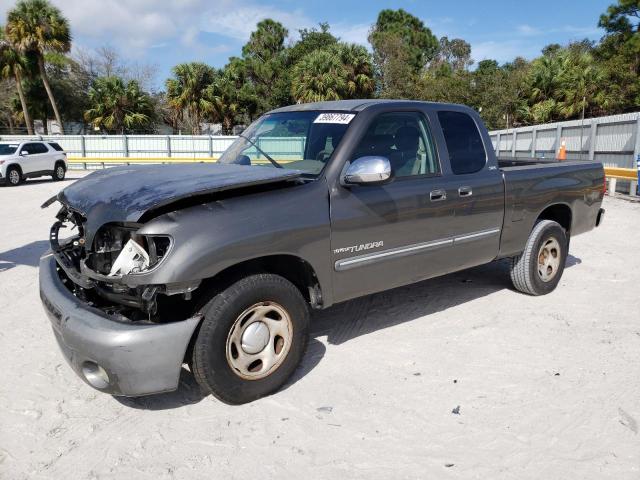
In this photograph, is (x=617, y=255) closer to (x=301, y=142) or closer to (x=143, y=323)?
(x=301, y=142)

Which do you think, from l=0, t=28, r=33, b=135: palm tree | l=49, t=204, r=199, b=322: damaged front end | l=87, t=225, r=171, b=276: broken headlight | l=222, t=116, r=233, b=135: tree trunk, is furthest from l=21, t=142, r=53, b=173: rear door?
l=87, t=225, r=171, b=276: broken headlight

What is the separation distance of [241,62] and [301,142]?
149 ft

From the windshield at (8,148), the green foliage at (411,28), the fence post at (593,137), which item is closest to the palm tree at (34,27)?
the windshield at (8,148)

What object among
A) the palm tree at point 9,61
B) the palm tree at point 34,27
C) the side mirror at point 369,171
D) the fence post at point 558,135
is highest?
the palm tree at point 34,27

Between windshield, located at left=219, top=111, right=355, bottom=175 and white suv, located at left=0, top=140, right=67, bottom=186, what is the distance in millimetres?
17596

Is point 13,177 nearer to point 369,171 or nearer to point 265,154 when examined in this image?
point 265,154

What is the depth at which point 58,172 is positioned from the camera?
70.1ft

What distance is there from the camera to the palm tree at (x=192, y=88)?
35.4m

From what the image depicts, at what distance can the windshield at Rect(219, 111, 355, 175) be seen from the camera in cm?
396

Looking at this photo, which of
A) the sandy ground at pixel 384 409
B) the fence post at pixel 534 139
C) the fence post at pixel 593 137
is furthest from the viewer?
the fence post at pixel 534 139

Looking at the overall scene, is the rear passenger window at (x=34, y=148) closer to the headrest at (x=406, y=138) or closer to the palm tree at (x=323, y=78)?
the palm tree at (x=323, y=78)

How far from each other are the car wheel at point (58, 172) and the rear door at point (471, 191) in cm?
2019

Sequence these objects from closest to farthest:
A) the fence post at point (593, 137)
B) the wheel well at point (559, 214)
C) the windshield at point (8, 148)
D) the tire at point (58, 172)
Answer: the wheel well at point (559, 214), the fence post at point (593, 137), the windshield at point (8, 148), the tire at point (58, 172)

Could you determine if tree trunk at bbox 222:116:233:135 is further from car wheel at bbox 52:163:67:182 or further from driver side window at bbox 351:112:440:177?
driver side window at bbox 351:112:440:177
